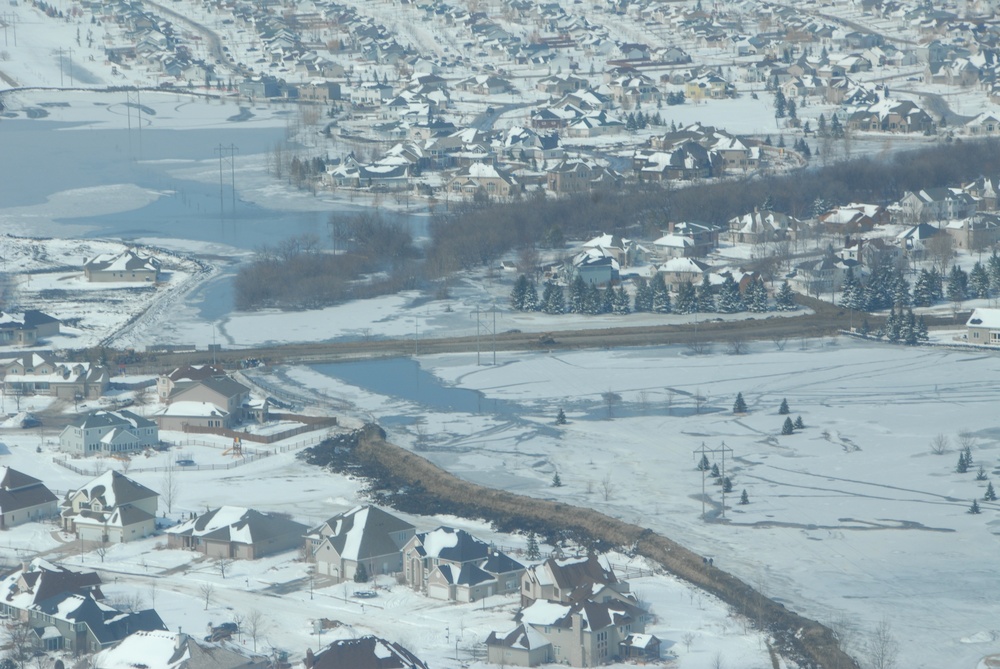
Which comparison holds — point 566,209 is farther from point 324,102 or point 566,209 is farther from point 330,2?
point 330,2

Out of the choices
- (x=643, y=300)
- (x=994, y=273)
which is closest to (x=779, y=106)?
(x=994, y=273)

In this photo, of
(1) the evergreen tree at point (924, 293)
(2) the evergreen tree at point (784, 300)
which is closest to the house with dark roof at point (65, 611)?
(2) the evergreen tree at point (784, 300)

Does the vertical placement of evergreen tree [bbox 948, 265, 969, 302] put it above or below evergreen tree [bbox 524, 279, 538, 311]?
above

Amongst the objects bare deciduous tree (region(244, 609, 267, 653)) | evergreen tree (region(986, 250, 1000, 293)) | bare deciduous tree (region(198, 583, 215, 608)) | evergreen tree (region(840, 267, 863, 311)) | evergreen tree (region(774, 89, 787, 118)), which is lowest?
bare deciduous tree (region(198, 583, 215, 608))

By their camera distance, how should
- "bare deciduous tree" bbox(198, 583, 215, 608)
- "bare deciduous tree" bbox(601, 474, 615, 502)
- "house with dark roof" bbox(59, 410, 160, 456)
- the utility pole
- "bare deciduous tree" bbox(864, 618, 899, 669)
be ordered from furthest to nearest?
"house with dark roof" bbox(59, 410, 160, 456)
"bare deciduous tree" bbox(601, 474, 615, 502)
the utility pole
"bare deciduous tree" bbox(198, 583, 215, 608)
"bare deciduous tree" bbox(864, 618, 899, 669)

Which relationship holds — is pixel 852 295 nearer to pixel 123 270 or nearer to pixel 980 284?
pixel 980 284

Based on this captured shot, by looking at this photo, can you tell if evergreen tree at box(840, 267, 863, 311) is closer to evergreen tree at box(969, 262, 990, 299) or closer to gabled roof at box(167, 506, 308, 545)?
evergreen tree at box(969, 262, 990, 299)

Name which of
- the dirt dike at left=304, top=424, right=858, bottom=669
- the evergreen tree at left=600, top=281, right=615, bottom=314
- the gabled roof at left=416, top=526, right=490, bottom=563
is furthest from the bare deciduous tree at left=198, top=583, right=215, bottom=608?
the evergreen tree at left=600, top=281, right=615, bottom=314

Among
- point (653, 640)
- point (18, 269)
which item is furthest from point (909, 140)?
point (653, 640)
